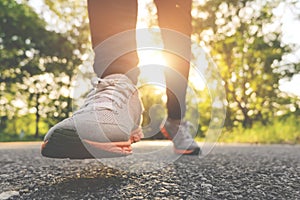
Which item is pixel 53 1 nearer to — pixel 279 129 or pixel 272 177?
pixel 279 129

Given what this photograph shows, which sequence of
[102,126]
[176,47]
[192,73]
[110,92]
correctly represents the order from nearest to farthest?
[102,126] → [110,92] → [176,47] → [192,73]

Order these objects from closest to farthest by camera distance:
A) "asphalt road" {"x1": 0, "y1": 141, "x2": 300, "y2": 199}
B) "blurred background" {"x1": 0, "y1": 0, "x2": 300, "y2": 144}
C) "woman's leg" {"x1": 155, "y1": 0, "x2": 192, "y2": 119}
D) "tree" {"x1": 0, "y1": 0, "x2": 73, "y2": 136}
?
1. "asphalt road" {"x1": 0, "y1": 141, "x2": 300, "y2": 199}
2. "woman's leg" {"x1": 155, "y1": 0, "x2": 192, "y2": 119}
3. "blurred background" {"x1": 0, "y1": 0, "x2": 300, "y2": 144}
4. "tree" {"x1": 0, "y1": 0, "x2": 73, "y2": 136}

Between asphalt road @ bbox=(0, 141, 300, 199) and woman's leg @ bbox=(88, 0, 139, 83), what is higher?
woman's leg @ bbox=(88, 0, 139, 83)

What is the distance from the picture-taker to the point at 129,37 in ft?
4.74

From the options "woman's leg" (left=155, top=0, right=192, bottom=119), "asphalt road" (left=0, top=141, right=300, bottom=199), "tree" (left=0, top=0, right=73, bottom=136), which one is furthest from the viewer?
"tree" (left=0, top=0, right=73, bottom=136)

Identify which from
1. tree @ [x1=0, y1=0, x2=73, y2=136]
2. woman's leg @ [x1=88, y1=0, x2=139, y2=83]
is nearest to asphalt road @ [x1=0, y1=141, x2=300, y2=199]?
woman's leg @ [x1=88, y1=0, x2=139, y2=83]

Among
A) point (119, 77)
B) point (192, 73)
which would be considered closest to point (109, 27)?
point (119, 77)

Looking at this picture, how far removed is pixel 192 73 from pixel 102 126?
6.23 m

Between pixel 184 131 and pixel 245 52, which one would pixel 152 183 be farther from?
pixel 245 52

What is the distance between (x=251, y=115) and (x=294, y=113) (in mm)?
1245

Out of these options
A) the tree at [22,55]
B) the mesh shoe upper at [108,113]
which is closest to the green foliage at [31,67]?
the tree at [22,55]

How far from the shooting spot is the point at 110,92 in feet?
4.14

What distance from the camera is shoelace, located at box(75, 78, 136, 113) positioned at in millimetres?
1221

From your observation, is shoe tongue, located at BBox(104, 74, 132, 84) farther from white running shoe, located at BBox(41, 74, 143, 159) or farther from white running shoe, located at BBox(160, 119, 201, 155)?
white running shoe, located at BBox(160, 119, 201, 155)
